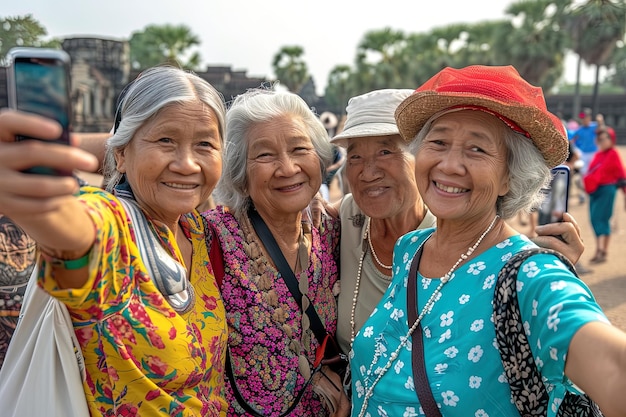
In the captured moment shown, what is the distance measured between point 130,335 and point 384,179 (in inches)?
58.6

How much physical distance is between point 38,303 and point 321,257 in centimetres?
136

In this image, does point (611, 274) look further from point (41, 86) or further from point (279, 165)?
point (41, 86)

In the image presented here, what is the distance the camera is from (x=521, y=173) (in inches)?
70.7

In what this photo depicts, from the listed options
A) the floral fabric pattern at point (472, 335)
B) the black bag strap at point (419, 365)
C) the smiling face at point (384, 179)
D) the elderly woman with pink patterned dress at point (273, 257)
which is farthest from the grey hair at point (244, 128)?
the black bag strap at point (419, 365)

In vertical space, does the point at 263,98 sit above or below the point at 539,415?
above

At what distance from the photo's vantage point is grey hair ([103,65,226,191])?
1783mm

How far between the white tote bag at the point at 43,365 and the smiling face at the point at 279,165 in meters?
1.10

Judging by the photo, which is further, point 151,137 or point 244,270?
point 244,270

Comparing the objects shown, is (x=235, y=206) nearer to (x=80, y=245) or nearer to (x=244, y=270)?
(x=244, y=270)

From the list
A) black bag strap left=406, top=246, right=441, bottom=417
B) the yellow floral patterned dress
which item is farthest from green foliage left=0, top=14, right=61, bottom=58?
black bag strap left=406, top=246, right=441, bottom=417

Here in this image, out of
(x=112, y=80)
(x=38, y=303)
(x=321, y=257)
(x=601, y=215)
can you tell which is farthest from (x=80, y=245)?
(x=112, y=80)

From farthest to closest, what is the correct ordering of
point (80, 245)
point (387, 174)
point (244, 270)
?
point (387, 174) → point (244, 270) → point (80, 245)

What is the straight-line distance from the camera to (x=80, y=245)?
1178 millimetres

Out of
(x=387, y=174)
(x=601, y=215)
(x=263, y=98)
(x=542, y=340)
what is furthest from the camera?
(x=601, y=215)
